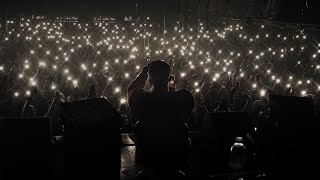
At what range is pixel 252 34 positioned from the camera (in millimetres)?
39750

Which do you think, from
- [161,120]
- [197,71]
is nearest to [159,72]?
[161,120]

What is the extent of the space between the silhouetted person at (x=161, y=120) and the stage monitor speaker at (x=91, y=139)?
19.2 inches

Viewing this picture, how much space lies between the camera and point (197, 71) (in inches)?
886

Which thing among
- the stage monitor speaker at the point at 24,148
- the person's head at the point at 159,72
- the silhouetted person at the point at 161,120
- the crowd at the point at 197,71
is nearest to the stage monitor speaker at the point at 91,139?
the stage monitor speaker at the point at 24,148

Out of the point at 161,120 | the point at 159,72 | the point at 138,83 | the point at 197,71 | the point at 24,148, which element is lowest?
the point at 24,148

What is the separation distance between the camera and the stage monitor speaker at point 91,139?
15.4 ft

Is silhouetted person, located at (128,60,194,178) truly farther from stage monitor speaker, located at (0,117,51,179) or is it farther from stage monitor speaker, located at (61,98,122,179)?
stage monitor speaker, located at (0,117,51,179)

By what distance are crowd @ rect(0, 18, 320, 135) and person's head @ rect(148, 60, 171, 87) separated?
138cm

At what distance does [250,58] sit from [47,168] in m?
31.7

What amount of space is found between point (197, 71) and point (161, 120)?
1752cm

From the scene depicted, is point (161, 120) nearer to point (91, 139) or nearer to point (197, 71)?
point (91, 139)

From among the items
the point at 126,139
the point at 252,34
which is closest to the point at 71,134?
the point at 126,139

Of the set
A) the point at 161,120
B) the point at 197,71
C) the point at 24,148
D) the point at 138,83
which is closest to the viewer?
the point at 24,148

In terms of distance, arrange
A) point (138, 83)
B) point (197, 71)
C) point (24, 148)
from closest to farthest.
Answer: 1. point (24, 148)
2. point (138, 83)
3. point (197, 71)
